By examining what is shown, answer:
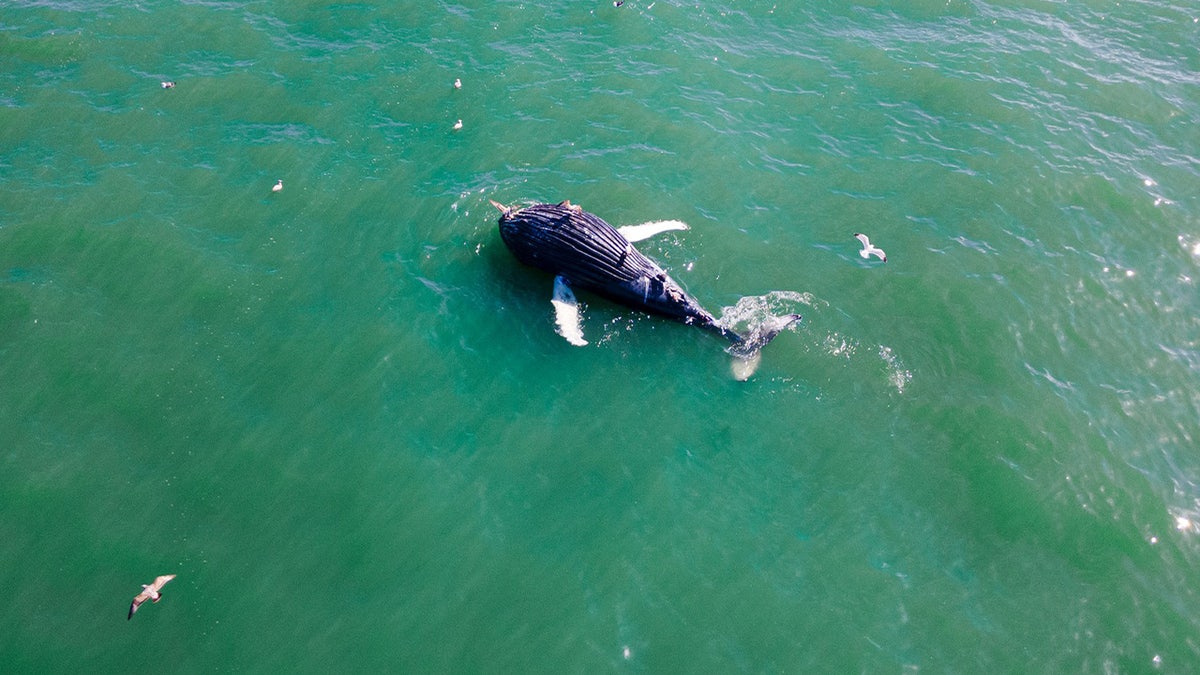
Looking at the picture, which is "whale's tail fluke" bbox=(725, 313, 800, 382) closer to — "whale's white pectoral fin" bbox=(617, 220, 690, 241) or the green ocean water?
the green ocean water

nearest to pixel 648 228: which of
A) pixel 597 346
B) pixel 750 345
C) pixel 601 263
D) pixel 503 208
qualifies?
pixel 601 263

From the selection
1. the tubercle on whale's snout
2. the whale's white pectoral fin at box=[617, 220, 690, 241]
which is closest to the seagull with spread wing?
the tubercle on whale's snout

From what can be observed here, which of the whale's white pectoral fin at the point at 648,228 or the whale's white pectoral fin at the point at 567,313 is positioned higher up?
the whale's white pectoral fin at the point at 648,228

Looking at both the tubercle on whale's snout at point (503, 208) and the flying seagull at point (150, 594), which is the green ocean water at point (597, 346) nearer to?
the flying seagull at point (150, 594)

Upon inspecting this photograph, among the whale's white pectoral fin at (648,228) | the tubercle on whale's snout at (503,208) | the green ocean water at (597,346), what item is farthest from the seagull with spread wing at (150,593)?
the whale's white pectoral fin at (648,228)

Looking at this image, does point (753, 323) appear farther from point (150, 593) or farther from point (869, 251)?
point (150, 593)

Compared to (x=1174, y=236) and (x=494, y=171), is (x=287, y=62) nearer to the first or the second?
(x=494, y=171)
